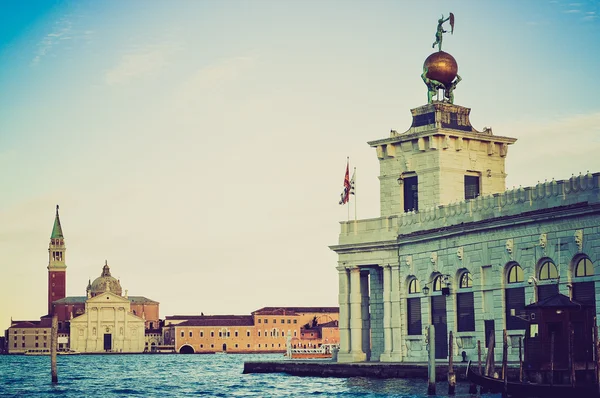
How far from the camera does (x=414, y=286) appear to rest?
6156cm

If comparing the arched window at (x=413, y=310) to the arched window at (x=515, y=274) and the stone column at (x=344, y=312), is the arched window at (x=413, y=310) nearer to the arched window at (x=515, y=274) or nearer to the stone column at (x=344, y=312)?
the stone column at (x=344, y=312)

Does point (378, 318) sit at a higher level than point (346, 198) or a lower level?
lower

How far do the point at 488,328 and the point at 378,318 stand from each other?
1015 centimetres

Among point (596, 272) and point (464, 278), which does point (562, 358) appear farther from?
point (464, 278)

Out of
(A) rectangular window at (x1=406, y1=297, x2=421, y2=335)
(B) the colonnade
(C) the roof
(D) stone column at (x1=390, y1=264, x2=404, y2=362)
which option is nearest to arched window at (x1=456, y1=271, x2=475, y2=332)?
(A) rectangular window at (x1=406, y1=297, x2=421, y2=335)

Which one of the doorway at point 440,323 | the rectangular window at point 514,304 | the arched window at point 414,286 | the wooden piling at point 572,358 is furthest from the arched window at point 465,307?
the wooden piling at point 572,358

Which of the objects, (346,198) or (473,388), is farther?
(346,198)

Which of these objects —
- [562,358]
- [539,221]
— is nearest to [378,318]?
[539,221]

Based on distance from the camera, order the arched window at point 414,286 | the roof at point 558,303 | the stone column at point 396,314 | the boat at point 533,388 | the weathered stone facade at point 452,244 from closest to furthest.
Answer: the boat at point 533,388 < the roof at point 558,303 < the weathered stone facade at point 452,244 < the arched window at point 414,286 < the stone column at point 396,314

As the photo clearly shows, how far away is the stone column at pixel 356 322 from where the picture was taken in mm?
64062

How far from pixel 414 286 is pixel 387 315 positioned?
221 centimetres

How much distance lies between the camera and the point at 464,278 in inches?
2275

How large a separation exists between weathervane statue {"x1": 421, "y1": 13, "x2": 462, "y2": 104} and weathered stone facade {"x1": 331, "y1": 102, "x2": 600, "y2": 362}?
1.38 m

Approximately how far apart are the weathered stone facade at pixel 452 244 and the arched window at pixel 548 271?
2.5 inches
